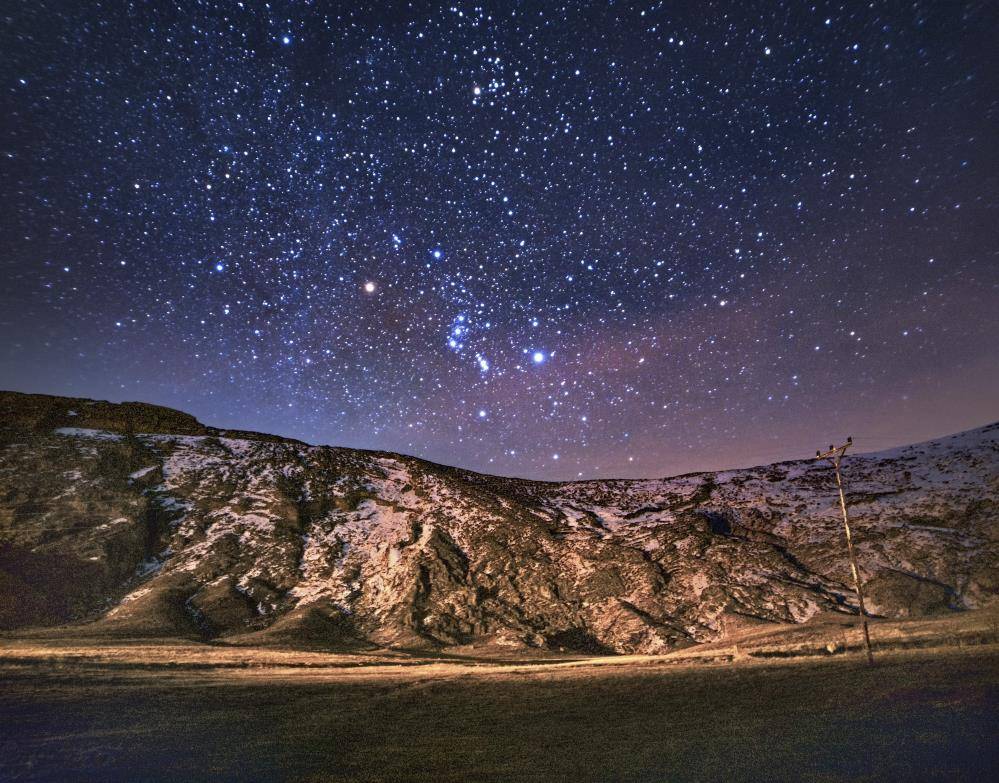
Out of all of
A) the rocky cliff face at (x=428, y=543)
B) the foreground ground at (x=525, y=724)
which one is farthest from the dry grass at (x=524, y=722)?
the rocky cliff face at (x=428, y=543)

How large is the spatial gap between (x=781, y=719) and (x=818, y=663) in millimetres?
13364

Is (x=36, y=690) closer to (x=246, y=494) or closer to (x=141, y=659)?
(x=141, y=659)

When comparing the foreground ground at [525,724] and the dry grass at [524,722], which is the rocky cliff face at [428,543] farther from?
the foreground ground at [525,724]

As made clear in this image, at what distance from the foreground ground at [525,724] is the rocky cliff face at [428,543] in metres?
25.6

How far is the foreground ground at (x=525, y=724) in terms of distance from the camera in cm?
1006

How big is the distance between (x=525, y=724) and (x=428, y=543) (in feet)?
164

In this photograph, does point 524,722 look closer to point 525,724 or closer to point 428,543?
point 525,724

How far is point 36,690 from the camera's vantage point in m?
19.6

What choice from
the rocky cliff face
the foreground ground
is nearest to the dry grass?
the foreground ground

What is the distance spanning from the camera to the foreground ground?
10.1 m

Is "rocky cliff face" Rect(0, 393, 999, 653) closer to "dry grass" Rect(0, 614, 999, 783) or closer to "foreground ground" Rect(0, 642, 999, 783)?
"dry grass" Rect(0, 614, 999, 783)

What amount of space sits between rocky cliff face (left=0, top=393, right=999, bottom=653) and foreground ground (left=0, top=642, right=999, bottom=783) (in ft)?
84.0

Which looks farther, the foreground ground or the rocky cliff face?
the rocky cliff face

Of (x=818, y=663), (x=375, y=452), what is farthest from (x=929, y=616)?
(x=375, y=452)
